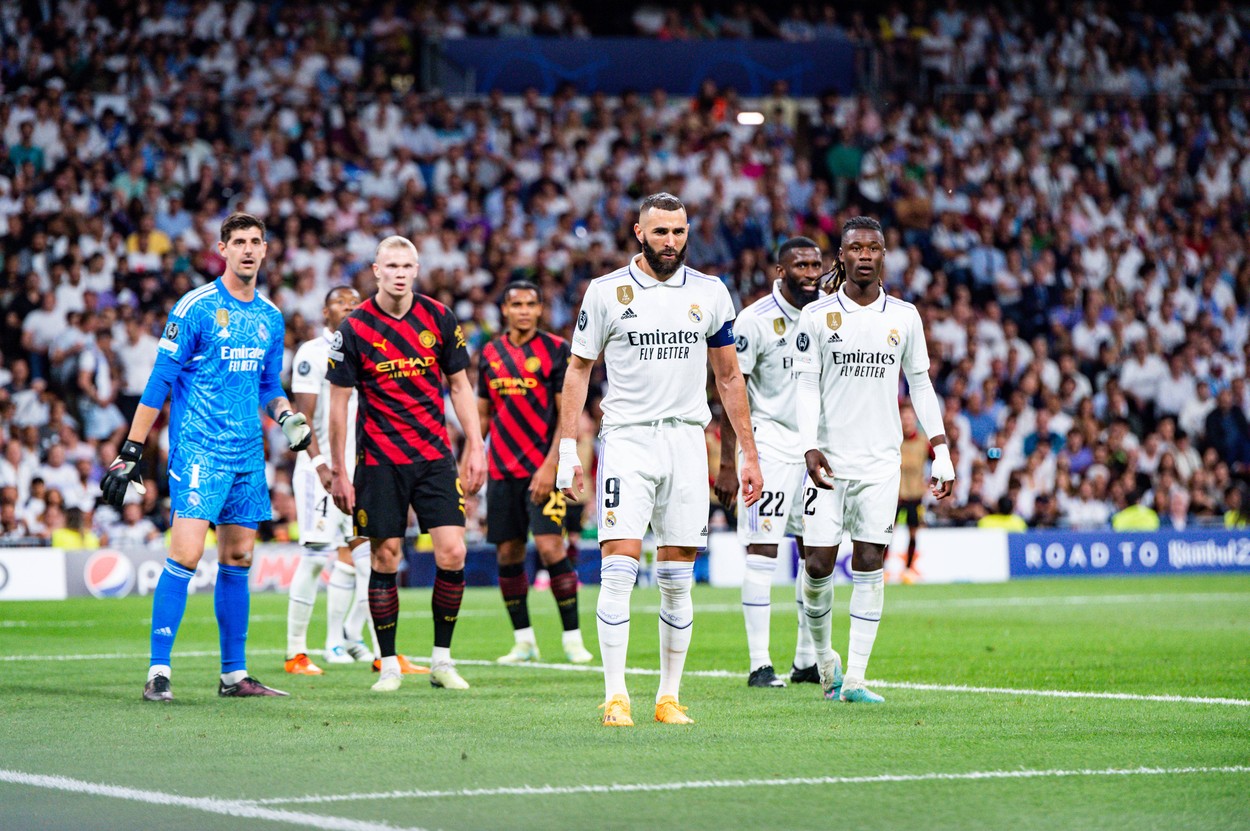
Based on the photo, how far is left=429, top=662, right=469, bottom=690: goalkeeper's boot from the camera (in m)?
10.5

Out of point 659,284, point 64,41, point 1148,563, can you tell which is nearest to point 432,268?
point 64,41

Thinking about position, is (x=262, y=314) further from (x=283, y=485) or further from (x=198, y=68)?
(x=198, y=68)

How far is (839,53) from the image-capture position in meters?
30.9

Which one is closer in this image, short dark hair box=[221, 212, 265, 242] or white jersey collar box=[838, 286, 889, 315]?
white jersey collar box=[838, 286, 889, 315]

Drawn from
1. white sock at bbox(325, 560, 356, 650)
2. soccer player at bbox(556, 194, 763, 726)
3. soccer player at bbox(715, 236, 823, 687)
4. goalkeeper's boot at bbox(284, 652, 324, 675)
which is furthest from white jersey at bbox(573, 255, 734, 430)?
white sock at bbox(325, 560, 356, 650)

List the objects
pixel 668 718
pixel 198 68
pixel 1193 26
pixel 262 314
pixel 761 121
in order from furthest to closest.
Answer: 1. pixel 1193 26
2. pixel 761 121
3. pixel 198 68
4. pixel 262 314
5. pixel 668 718

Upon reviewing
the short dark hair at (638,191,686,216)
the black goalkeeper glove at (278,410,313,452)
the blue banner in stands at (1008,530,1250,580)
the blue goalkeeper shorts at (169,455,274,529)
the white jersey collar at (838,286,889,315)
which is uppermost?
the short dark hair at (638,191,686,216)

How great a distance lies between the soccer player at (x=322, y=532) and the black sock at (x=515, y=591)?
2.91 ft

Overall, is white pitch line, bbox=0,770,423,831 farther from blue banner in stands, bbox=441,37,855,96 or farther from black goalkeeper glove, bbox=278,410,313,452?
blue banner in stands, bbox=441,37,855,96

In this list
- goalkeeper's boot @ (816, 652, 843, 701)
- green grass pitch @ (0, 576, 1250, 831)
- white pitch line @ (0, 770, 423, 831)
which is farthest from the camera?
goalkeeper's boot @ (816, 652, 843, 701)

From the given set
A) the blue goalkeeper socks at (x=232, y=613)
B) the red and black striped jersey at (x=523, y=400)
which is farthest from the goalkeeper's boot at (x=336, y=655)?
the blue goalkeeper socks at (x=232, y=613)

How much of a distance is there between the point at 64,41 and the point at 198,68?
192 centimetres

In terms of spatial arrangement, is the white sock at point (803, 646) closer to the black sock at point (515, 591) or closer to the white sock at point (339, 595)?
the black sock at point (515, 591)

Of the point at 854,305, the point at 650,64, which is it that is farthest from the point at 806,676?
the point at 650,64
